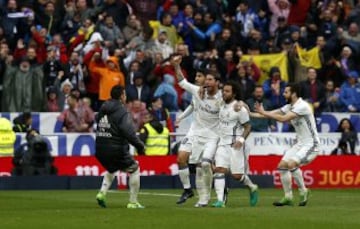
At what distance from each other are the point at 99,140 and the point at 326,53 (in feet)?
53.9

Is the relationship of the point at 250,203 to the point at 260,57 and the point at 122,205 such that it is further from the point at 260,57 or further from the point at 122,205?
the point at 260,57

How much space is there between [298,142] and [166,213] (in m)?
4.38

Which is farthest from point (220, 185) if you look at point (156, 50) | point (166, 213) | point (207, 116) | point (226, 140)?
point (156, 50)

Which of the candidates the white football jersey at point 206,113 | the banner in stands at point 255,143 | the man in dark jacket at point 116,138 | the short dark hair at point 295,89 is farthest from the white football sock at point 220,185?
the banner in stands at point 255,143

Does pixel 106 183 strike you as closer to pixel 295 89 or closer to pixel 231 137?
pixel 231 137

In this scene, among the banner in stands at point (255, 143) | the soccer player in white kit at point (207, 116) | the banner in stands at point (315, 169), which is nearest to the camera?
the soccer player in white kit at point (207, 116)

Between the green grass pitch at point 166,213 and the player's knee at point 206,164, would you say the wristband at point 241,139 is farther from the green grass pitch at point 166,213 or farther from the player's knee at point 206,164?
the green grass pitch at point 166,213

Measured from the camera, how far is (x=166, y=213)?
20625 millimetres

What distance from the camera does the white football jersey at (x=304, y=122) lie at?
77.6 feet

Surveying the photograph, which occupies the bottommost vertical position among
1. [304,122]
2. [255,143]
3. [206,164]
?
[255,143]

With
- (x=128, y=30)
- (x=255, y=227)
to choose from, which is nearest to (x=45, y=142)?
(x=128, y=30)

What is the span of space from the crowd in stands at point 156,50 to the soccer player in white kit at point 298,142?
9.83 metres

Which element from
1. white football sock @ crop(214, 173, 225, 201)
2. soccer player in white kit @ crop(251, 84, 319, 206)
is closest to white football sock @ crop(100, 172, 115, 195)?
white football sock @ crop(214, 173, 225, 201)

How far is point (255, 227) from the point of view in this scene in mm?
17859
